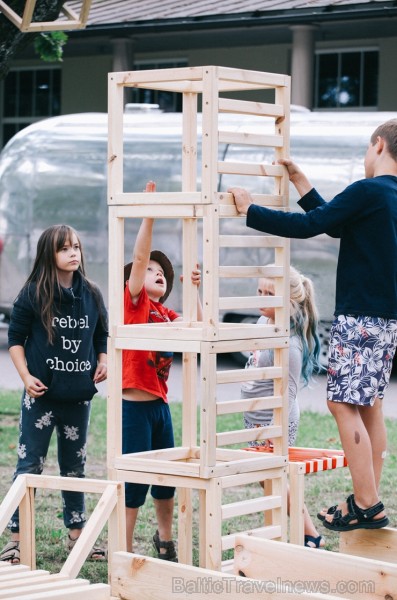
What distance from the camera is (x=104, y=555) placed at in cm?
560

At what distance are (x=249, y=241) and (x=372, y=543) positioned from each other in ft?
4.51

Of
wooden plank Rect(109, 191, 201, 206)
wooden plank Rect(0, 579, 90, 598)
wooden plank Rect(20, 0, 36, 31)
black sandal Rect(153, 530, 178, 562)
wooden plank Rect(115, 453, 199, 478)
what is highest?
wooden plank Rect(20, 0, 36, 31)

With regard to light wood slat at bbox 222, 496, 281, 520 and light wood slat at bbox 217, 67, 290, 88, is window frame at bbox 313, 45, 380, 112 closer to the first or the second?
light wood slat at bbox 217, 67, 290, 88

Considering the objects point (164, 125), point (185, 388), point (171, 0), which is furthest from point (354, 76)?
point (185, 388)

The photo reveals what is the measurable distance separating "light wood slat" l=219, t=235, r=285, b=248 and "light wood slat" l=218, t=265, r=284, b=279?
96mm

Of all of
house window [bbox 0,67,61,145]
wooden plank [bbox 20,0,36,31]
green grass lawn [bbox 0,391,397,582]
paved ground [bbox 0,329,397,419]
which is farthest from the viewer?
house window [bbox 0,67,61,145]

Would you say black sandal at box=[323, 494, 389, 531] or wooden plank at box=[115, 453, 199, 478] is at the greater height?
wooden plank at box=[115, 453, 199, 478]

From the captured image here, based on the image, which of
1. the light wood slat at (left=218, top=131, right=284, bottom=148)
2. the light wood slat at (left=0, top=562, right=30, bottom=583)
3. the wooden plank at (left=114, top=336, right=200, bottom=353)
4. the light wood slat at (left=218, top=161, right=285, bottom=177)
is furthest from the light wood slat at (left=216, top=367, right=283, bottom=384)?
the light wood slat at (left=0, top=562, right=30, bottom=583)

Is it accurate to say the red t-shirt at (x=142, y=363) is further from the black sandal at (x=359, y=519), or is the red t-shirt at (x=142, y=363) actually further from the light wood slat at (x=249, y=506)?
the black sandal at (x=359, y=519)

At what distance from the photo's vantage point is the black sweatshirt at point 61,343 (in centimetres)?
554

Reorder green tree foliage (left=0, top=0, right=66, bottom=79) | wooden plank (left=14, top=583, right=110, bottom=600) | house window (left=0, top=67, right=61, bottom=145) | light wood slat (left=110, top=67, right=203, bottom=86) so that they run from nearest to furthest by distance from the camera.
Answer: wooden plank (left=14, top=583, right=110, bottom=600) → light wood slat (left=110, top=67, right=203, bottom=86) → green tree foliage (left=0, top=0, right=66, bottom=79) → house window (left=0, top=67, right=61, bottom=145)

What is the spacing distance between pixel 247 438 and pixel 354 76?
14.5 meters

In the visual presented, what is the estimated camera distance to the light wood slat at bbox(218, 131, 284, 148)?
187 inches

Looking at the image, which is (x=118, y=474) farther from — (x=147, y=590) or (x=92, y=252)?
(x=92, y=252)
